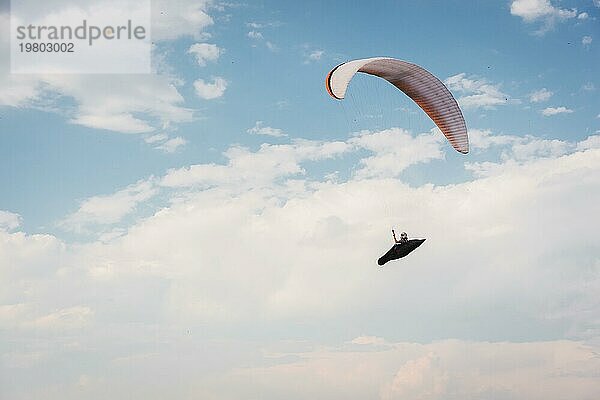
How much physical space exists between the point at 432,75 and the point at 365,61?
11.9ft

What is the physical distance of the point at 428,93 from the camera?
42.6 metres

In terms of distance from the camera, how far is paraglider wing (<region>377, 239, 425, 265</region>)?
129ft

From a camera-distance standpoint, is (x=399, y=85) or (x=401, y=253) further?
(x=399, y=85)

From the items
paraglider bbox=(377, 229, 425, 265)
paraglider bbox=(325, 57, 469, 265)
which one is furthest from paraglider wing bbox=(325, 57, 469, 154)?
paraglider bbox=(377, 229, 425, 265)

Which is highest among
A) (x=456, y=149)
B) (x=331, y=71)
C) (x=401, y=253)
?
(x=331, y=71)

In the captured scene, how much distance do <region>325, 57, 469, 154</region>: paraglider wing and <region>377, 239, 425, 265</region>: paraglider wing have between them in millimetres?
6161

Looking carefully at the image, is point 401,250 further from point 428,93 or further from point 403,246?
point 428,93

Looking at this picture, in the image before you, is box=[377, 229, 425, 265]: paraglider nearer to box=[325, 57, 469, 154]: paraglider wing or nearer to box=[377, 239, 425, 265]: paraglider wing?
box=[377, 239, 425, 265]: paraglider wing

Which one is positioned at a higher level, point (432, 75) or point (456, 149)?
point (432, 75)

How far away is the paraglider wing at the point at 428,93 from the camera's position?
41.5 meters

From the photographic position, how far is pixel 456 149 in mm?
42719

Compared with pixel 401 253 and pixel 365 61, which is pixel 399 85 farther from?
pixel 401 253

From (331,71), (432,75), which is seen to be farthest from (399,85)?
(331,71)

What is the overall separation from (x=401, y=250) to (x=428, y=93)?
8.38m
